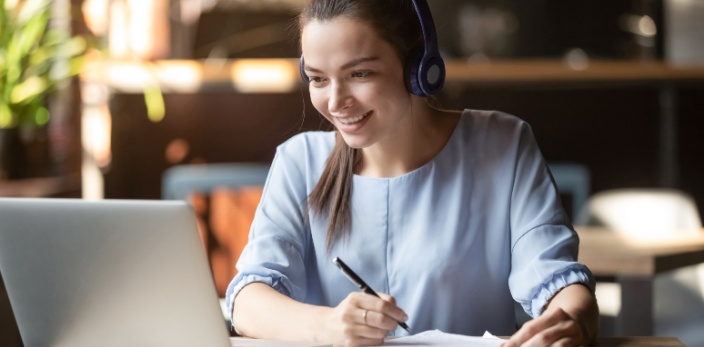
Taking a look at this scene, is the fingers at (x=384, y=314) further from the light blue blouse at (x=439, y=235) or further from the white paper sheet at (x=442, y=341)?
the light blue blouse at (x=439, y=235)

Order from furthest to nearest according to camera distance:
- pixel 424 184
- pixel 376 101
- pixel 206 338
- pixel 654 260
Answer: pixel 654 260 < pixel 424 184 < pixel 376 101 < pixel 206 338

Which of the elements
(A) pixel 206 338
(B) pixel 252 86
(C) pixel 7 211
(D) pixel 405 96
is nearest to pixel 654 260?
(D) pixel 405 96

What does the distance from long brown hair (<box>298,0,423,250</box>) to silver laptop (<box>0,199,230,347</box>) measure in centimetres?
52

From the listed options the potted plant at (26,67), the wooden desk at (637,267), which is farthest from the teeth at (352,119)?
the potted plant at (26,67)

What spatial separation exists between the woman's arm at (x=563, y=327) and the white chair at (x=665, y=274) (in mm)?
1281

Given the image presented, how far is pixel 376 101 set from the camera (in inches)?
60.5

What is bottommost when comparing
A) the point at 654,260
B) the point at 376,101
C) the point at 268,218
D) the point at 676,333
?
the point at 676,333

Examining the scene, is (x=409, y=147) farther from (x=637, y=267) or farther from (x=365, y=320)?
(x=637, y=267)

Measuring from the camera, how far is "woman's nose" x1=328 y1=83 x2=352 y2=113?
1.51m

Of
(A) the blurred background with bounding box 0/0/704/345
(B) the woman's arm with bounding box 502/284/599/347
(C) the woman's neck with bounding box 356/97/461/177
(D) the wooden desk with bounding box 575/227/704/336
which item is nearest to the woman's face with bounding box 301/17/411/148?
(C) the woman's neck with bounding box 356/97/461/177

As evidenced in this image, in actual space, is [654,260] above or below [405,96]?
below

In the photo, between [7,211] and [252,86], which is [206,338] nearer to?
[7,211]

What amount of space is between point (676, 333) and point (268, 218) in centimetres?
151

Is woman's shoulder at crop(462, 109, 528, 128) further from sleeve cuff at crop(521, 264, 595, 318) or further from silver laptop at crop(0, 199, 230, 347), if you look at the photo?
silver laptop at crop(0, 199, 230, 347)
